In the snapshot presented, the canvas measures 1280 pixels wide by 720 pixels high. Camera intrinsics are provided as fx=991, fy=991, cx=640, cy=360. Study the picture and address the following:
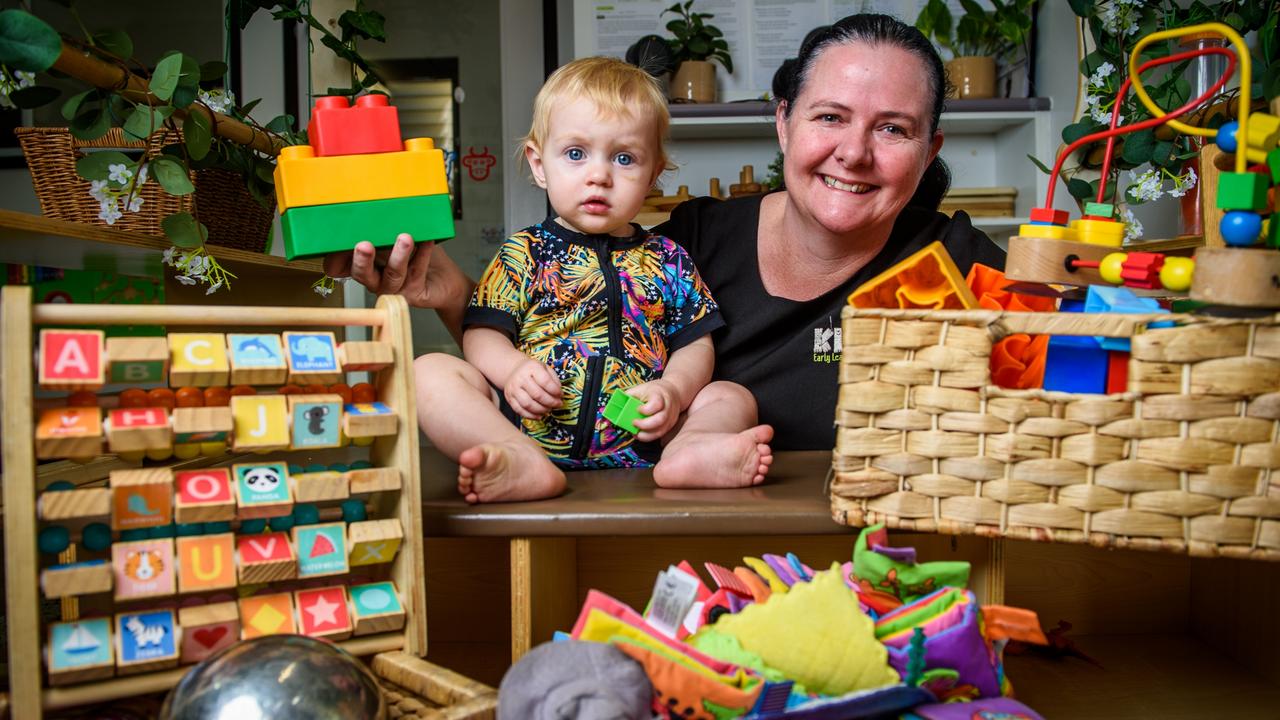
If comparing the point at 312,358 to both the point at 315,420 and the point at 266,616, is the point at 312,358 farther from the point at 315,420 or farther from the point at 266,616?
the point at 266,616

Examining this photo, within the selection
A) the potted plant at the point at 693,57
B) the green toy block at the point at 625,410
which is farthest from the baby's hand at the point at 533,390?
the potted plant at the point at 693,57

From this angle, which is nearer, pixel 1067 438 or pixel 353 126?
pixel 1067 438

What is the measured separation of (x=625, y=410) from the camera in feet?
4.20

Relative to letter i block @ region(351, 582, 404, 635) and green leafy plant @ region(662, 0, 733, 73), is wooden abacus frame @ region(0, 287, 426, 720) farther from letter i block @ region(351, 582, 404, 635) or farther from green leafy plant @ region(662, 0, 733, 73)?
green leafy plant @ region(662, 0, 733, 73)

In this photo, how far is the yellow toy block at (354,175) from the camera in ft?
3.45

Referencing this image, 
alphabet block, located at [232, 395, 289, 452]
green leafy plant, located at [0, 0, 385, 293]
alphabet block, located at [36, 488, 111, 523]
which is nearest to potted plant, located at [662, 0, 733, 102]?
green leafy plant, located at [0, 0, 385, 293]

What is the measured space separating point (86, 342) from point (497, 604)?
2.01ft

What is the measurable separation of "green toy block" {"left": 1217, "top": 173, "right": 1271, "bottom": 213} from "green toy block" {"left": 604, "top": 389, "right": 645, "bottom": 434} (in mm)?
690

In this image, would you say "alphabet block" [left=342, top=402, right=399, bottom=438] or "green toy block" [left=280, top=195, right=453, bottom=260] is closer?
"alphabet block" [left=342, top=402, right=399, bottom=438]

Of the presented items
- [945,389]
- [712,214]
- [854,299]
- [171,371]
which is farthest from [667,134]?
[171,371]

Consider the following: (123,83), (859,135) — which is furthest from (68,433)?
(859,135)

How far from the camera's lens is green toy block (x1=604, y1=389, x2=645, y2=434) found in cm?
128

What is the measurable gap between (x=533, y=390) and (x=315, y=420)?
41 cm

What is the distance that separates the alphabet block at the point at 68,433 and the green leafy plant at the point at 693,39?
300cm
